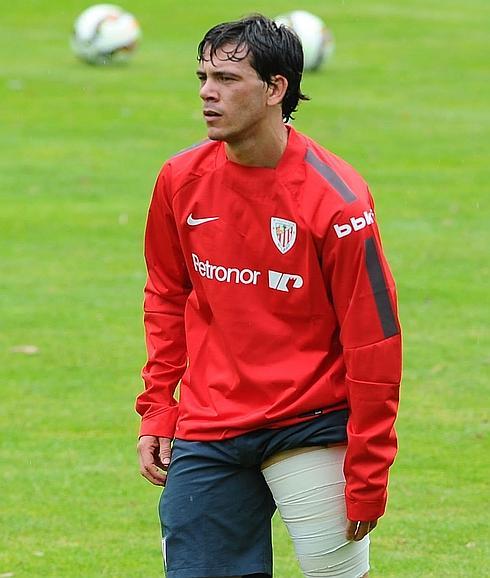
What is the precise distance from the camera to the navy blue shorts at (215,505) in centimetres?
453

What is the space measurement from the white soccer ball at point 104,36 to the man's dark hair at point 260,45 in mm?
15424

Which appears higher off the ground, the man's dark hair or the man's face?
the man's dark hair

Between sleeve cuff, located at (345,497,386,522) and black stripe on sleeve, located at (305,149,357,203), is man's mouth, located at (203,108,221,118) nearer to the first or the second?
black stripe on sleeve, located at (305,149,357,203)

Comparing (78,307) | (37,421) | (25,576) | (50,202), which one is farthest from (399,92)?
(25,576)

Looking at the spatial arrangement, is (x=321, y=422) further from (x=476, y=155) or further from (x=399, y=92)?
(x=399, y=92)

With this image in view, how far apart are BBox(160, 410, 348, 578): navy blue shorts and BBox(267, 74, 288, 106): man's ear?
0.94 m

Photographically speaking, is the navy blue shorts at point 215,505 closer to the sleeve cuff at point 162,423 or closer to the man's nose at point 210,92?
the sleeve cuff at point 162,423

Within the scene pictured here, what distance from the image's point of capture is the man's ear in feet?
14.6

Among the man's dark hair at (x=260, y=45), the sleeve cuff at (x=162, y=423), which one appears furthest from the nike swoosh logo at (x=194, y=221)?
the sleeve cuff at (x=162, y=423)

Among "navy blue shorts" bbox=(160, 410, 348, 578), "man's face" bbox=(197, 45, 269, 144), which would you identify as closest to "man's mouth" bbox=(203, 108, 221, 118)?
"man's face" bbox=(197, 45, 269, 144)

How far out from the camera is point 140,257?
477 inches

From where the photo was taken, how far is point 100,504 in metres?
7.08

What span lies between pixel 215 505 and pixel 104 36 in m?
16.1

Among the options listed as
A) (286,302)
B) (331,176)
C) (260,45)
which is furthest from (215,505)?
(260,45)
